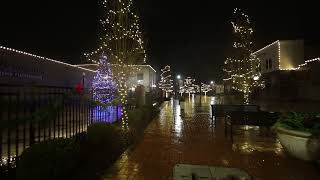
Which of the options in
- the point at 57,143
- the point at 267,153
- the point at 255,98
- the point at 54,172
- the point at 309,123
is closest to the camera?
the point at 54,172

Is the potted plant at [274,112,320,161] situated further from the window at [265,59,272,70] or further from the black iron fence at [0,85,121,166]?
the window at [265,59,272,70]

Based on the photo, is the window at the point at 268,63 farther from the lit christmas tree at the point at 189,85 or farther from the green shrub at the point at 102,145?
the lit christmas tree at the point at 189,85

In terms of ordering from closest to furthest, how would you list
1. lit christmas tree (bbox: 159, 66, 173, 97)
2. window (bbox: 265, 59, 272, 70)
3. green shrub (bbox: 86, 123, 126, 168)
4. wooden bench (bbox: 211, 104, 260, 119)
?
green shrub (bbox: 86, 123, 126, 168)
wooden bench (bbox: 211, 104, 260, 119)
window (bbox: 265, 59, 272, 70)
lit christmas tree (bbox: 159, 66, 173, 97)

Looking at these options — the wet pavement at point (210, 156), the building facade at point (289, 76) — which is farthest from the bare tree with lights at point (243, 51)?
the wet pavement at point (210, 156)

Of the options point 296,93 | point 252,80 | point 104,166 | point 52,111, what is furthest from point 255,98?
point 52,111

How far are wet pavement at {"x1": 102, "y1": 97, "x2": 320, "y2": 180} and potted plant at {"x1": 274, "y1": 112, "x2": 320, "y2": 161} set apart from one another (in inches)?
9.0

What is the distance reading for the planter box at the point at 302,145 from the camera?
5.97 m

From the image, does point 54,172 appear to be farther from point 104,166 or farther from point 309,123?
point 309,123

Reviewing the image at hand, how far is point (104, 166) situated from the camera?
229 inches

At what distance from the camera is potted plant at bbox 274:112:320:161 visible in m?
5.98

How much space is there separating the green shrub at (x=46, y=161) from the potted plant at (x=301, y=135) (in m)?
4.87

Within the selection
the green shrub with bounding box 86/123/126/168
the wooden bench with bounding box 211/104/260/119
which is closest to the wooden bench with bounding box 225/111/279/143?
the wooden bench with bounding box 211/104/260/119

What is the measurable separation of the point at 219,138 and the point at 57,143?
18.9 ft

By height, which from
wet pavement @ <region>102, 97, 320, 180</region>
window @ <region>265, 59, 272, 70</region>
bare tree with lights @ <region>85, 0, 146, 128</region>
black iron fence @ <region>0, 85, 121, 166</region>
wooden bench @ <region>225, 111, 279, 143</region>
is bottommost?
wet pavement @ <region>102, 97, 320, 180</region>
